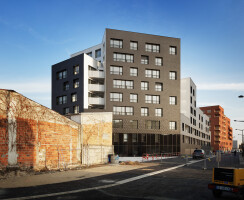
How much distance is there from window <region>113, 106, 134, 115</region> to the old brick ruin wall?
1105 inches

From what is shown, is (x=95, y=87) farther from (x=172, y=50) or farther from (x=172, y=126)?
(x=172, y=50)

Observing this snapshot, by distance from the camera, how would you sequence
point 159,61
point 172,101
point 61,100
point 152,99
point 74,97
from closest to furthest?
point 74,97, point 152,99, point 159,61, point 172,101, point 61,100

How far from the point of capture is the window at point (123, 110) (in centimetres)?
5075

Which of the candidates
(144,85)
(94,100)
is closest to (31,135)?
(94,100)

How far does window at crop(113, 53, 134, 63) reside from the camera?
5228 cm

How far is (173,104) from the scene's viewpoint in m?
55.5

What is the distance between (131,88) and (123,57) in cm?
674

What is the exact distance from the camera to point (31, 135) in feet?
60.5

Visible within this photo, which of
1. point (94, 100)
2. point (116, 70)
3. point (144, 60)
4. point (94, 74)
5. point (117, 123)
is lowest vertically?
point (117, 123)

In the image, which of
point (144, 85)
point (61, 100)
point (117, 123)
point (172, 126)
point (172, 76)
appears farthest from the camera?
point (172, 76)

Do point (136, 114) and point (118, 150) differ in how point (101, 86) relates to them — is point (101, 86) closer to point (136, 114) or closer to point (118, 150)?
point (136, 114)

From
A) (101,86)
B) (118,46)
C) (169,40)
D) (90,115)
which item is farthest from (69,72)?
(90,115)

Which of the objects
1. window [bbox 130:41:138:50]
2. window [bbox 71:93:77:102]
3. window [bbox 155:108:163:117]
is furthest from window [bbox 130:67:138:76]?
window [bbox 71:93:77:102]

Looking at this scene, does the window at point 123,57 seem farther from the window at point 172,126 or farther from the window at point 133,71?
the window at point 172,126
